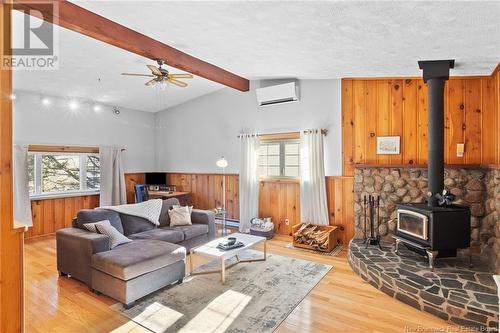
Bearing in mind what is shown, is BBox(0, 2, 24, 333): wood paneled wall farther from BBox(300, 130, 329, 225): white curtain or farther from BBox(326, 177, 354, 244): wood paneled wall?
BBox(326, 177, 354, 244): wood paneled wall

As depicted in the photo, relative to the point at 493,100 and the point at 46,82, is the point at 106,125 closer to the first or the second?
the point at 46,82

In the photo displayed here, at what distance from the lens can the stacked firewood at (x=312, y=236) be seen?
4.30m

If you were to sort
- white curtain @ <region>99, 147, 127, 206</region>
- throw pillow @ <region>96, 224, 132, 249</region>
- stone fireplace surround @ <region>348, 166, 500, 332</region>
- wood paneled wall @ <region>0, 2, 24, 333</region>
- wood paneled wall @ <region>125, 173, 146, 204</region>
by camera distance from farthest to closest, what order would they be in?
1. wood paneled wall @ <region>125, 173, 146, 204</region>
2. white curtain @ <region>99, 147, 127, 206</region>
3. throw pillow @ <region>96, 224, 132, 249</region>
4. stone fireplace surround @ <region>348, 166, 500, 332</region>
5. wood paneled wall @ <region>0, 2, 24, 333</region>

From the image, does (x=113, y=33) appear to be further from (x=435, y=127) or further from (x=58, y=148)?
(x=435, y=127)

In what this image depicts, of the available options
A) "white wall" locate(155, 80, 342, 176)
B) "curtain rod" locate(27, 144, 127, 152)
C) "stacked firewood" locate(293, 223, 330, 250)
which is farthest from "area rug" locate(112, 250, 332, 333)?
"curtain rod" locate(27, 144, 127, 152)

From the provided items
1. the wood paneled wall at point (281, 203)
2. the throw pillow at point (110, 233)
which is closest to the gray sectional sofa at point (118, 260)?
the throw pillow at point (110, 233)

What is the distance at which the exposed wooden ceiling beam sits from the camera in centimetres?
253

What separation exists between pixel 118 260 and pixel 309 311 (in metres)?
1.98

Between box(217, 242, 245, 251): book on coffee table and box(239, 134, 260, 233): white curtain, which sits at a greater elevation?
box(239, 134, 260, 233): white curtain

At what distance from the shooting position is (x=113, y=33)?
295 cm

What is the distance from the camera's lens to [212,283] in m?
3.19

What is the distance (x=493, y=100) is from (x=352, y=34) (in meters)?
2.51

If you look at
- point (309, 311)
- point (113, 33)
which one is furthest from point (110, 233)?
point (309, 311)

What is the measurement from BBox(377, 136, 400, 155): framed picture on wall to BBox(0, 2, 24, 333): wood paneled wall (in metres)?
4.46
